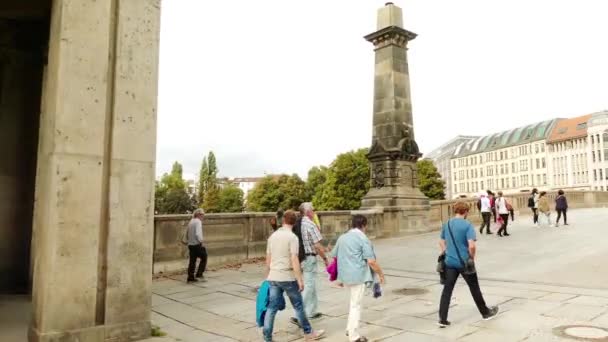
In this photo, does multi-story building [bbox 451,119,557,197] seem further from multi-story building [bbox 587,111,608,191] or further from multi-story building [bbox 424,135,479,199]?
multi-story building [bbox 587,111,608,191]

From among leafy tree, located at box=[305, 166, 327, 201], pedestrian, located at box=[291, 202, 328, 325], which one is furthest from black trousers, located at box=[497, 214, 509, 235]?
leafy tree, located at box=[305, 166, 327, 201]

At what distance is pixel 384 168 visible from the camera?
710 inches

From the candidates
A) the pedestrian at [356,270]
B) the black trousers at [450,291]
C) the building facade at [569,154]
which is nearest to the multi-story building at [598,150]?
the building facade at [569,154]

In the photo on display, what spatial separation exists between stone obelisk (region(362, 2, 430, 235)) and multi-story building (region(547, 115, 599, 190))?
83.7 m

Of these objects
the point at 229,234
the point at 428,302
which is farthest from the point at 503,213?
the point at 229,234

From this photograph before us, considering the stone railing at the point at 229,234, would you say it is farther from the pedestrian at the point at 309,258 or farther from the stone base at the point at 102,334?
the pedestrian at the point at 309,258

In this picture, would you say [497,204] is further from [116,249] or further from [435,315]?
[116,249]

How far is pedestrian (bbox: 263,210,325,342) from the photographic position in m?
5.32

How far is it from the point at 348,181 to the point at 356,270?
4561cm

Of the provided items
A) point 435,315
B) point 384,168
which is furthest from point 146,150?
point 384,168

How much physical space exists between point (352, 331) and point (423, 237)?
1270 centimetres

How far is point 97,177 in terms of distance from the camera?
5582mm

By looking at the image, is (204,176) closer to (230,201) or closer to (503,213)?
(230,201)

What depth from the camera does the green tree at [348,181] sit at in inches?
1971
